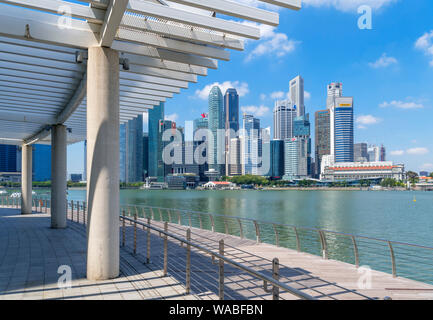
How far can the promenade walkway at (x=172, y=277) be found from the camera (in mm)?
4918

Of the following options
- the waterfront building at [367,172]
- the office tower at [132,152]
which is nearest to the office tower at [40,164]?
the office tower at [132,152]

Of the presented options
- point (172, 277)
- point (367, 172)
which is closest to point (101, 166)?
point (172, 277)

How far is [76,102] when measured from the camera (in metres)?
9.04

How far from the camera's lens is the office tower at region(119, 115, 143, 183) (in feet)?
592

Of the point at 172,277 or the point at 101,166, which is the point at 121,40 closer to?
the point at 101,166

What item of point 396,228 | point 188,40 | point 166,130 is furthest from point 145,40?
point 166,130

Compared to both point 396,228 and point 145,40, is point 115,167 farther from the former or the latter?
point 396,228

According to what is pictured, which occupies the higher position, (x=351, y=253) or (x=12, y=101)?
(x=12, y=101)

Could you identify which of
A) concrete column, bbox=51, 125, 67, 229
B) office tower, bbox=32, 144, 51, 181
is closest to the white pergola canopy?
concrete column, bbox=51, 125, 67, 229

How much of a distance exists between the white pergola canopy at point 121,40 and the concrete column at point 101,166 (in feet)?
1.52

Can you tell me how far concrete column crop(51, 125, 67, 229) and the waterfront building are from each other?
17483cm

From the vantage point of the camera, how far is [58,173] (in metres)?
12.1

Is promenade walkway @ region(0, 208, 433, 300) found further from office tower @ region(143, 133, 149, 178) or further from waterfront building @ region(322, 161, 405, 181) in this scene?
waterfront building @ region(322, 161, 405, 181)

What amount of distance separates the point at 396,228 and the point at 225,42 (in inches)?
1112
